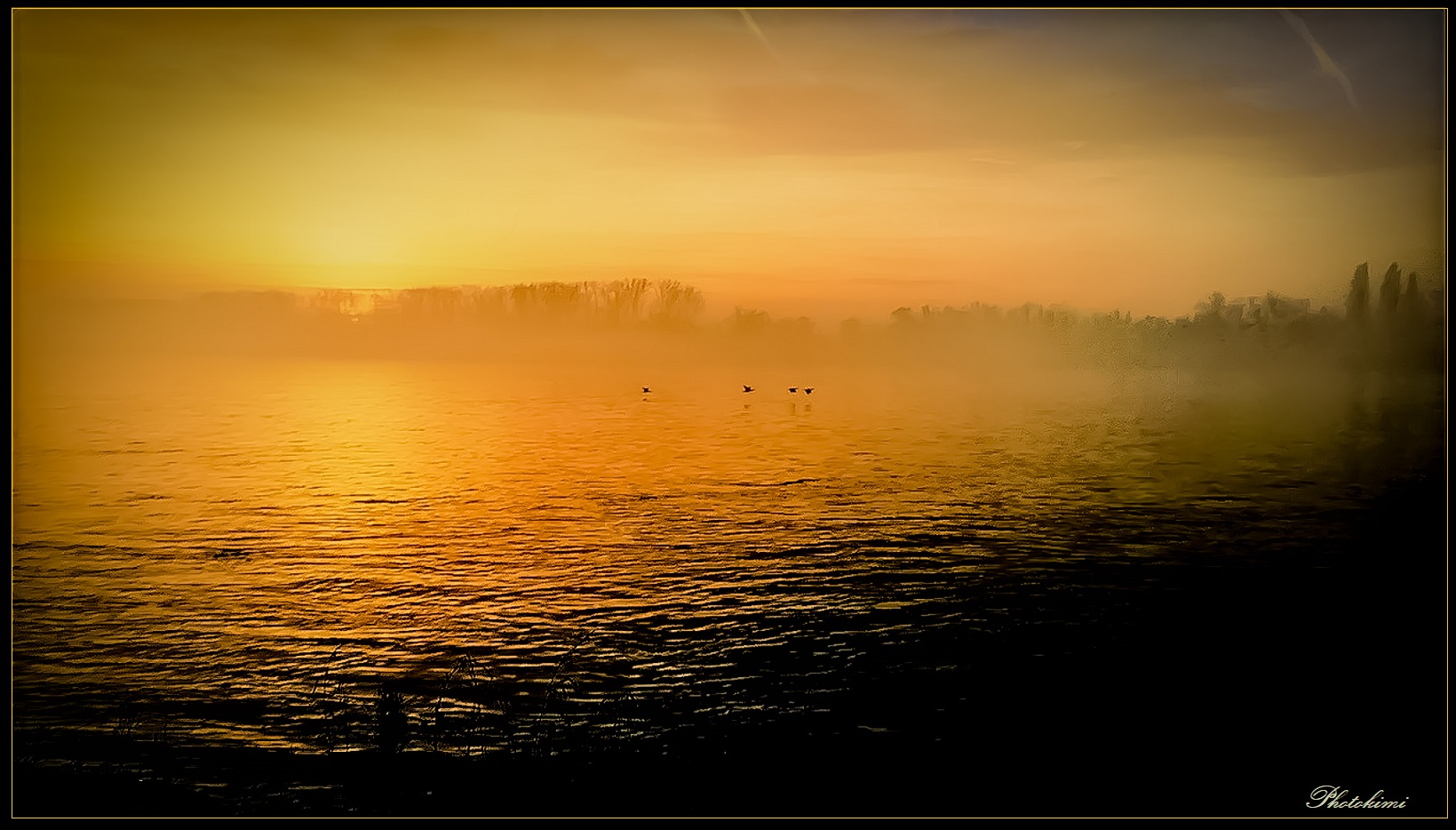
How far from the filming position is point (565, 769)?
2903cm

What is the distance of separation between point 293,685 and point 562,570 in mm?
19500

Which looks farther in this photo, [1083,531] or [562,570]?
[1083,531]

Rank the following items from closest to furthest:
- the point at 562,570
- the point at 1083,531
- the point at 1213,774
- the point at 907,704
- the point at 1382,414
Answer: the point at 1213,774 < the point at 907,704 < the point at 562,570 < the point at 1083,531 < the point at 1382,414

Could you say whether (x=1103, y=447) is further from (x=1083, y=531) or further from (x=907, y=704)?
(x=907, y=704)

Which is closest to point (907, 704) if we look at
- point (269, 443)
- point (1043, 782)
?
point (1043, 782)

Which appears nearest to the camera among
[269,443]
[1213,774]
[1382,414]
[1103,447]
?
Answer: [1213,774]

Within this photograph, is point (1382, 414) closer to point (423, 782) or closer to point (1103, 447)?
point (1103, 447)

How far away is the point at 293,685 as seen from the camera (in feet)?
121

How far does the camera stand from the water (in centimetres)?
2983

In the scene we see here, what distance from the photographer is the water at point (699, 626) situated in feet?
97.9

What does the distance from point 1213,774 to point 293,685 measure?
29.6m

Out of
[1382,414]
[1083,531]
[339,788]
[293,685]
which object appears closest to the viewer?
[339,788]

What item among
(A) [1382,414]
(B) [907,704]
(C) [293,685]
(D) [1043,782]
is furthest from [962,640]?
(A) [1382,414]

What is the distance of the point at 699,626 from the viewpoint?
4359cm
